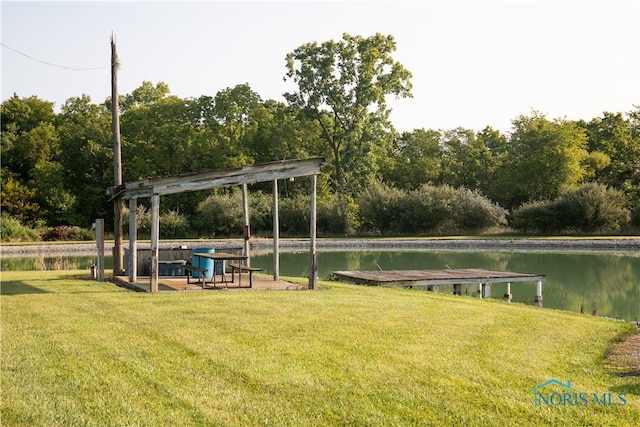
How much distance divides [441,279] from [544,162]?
42251 mm

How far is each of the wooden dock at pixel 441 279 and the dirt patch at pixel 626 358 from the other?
25.2 feet

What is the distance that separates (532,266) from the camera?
26.8 meters

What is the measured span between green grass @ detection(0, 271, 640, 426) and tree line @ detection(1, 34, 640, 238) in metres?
37.4

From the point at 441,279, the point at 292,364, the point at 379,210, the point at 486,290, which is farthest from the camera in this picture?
the point at 379,210

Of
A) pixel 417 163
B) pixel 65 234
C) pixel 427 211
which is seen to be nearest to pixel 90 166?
pixel 65 234

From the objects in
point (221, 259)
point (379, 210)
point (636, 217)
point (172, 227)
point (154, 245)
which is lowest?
point (221, 259)

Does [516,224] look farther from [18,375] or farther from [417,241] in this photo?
[18,375]

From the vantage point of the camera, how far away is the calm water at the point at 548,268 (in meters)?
17.5

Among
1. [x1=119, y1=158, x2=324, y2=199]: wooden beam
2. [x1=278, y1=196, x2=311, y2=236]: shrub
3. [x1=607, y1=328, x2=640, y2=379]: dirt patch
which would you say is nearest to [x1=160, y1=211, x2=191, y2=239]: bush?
[x1=278, y1=196, x2=311, y2=236]: shrub

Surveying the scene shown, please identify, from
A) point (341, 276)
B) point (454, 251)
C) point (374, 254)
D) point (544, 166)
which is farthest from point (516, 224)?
point (341, 276)

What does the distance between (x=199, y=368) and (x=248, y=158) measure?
4914 centimetres

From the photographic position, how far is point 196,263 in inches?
631

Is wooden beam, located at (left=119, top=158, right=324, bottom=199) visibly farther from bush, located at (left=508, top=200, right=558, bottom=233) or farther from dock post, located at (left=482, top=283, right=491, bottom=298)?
bush, located at (left=508, top=200, right=558, bottom=233)

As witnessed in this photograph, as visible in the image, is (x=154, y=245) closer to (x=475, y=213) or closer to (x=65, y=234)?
(x=65, y=234)
